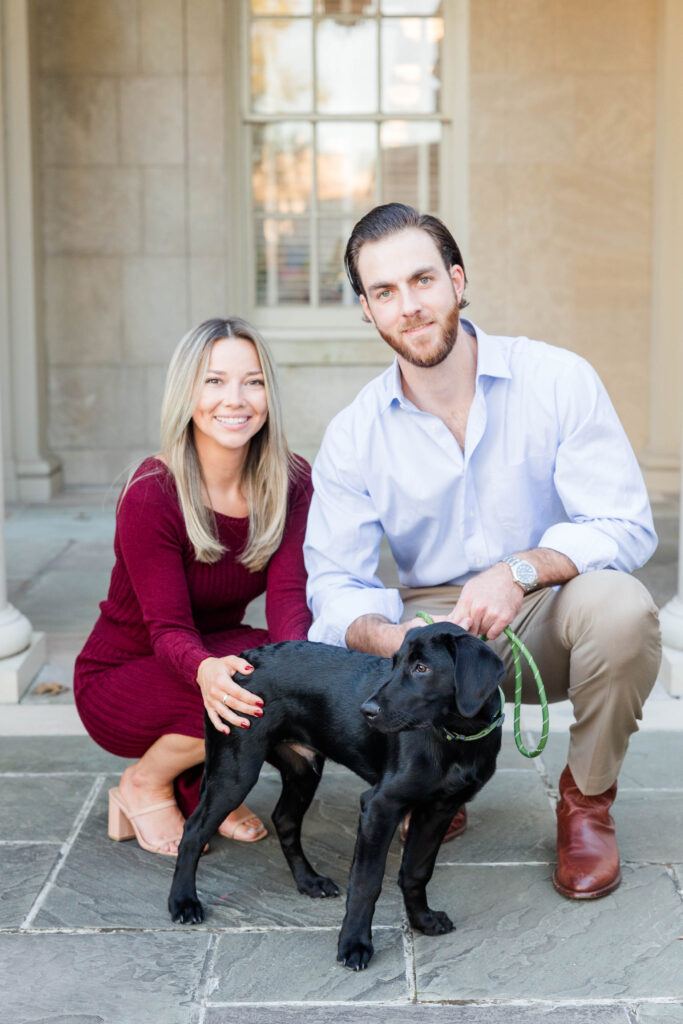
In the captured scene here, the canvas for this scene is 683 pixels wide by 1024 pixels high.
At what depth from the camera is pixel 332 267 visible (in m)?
8.11

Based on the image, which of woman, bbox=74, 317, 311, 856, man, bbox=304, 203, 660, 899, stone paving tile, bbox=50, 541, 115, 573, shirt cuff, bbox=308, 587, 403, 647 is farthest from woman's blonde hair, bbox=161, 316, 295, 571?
stone paving tile, bbox=50, 541, 115, 573

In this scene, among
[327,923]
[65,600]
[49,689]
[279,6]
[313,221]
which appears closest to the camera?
[327,923]

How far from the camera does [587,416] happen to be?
2791 mm

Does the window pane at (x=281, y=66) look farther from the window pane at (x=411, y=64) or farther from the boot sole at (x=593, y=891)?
the boot sole at (x=593, y=891)

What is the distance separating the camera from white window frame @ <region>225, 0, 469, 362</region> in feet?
25.2

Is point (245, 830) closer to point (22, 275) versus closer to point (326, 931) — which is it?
point (326, 931)

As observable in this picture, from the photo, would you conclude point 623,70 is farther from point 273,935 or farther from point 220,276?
point 273,935

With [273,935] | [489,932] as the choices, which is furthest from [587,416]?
[273,935]

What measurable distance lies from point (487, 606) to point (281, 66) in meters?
6.16

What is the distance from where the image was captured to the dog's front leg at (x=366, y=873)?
2.34 metres

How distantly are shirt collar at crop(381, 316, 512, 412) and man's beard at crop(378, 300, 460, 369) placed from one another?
0.24ft

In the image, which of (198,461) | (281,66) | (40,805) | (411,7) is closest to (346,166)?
(281,66)

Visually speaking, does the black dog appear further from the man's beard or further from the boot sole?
the man's beard

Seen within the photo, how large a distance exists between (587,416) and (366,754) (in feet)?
3.07
